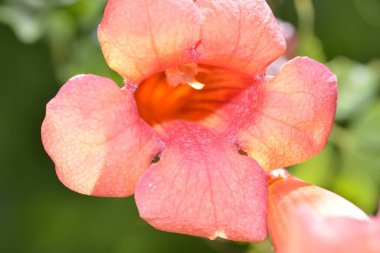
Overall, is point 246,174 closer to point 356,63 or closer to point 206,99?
point 206,99

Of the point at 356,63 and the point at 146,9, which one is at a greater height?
the point at 146,9

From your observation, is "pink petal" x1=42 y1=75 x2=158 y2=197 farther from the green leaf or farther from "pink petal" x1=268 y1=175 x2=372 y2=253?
the green leaf

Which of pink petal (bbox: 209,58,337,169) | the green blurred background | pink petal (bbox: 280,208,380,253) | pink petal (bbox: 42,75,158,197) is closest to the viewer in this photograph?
pink petal (bbox: 280,208,380,253)

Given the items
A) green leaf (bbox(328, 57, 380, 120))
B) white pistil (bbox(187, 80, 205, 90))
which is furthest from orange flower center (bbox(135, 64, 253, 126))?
green leaf (bbox(328, 57, 380, 120))

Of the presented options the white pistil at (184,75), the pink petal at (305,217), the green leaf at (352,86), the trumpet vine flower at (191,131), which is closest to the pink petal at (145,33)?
the trumpet vine flower at (191,131)

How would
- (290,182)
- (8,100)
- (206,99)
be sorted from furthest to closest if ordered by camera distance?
(8,100)
(206,99)
(290,182)

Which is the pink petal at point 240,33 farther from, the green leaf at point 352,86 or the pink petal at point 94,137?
the green leaf at point 352,86

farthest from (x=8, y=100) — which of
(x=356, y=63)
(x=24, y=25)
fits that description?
(x=356, y=63)
